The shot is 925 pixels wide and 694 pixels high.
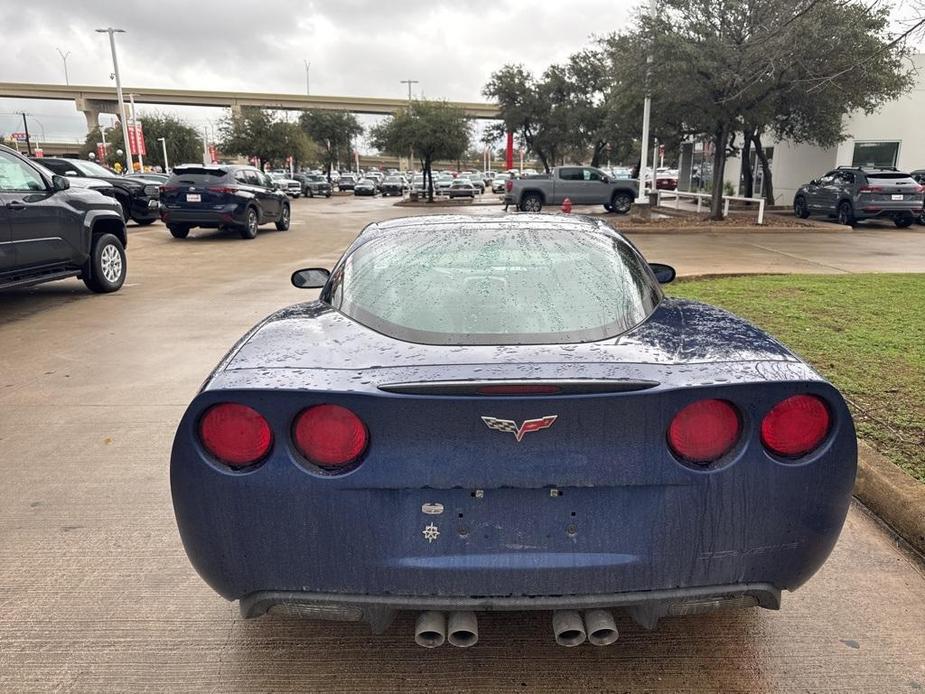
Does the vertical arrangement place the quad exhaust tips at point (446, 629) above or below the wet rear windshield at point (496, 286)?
below

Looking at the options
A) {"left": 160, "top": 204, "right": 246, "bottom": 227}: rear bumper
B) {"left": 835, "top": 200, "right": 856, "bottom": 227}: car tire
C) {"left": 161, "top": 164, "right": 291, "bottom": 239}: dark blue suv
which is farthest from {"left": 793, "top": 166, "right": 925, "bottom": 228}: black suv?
{"left": 160, "top": 204, "right": 246, "bottom": 227}: rear bumper

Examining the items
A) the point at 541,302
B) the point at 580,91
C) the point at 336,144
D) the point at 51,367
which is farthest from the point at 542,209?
the point at 336,144

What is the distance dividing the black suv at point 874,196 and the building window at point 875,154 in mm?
5931

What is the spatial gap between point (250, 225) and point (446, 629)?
15981mm

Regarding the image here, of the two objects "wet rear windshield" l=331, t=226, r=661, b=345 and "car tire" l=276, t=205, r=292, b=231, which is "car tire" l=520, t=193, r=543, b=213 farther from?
"wet rear windshield" l=331, t=226, r=661, b=345

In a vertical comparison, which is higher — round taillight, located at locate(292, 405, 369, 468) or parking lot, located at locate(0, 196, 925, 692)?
round taillight, located at locate(292, 405, 369, 468)

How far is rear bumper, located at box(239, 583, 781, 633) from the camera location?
6.14 feet

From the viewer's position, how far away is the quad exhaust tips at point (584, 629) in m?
1.94

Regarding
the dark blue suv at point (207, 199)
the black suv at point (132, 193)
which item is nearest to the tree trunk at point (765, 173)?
the dark blue suv at point (207, 199)

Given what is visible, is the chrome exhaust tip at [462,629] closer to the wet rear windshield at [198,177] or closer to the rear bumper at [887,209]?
the wet rear windshield at [198,177]

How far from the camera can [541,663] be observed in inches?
89.4

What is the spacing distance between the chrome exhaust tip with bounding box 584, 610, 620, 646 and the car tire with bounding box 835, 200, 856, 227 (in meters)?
20.2

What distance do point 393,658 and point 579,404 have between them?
1161mm

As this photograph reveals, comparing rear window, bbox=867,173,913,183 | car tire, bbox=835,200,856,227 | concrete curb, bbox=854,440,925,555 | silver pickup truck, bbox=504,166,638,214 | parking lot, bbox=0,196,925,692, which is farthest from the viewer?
silver pickup truck, bbox=504,166,638,214
